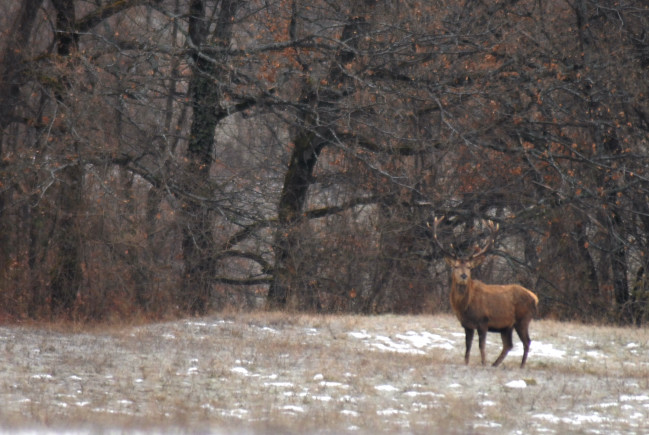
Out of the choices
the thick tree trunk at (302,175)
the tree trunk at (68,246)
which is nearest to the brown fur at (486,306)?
the thick tree trunk at (302,175)

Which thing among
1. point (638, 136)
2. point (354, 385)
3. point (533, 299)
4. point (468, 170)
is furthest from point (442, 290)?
point (354, 385)

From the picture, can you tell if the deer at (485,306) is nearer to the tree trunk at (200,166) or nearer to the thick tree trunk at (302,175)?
the thick tree trunk at (302,175)

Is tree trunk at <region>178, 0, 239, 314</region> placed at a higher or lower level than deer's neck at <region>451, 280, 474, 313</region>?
higher

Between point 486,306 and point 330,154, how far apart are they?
39.9 ft

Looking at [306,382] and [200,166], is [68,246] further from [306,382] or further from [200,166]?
[306,382]

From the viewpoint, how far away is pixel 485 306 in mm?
13258

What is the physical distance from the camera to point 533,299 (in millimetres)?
13438

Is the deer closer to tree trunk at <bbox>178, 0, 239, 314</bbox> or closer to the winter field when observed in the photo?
the winter field

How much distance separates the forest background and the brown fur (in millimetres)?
4779

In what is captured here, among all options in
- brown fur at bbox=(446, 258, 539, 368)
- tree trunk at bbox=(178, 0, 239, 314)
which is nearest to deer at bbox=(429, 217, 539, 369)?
brown fur at bbox=(446, 258, 539, 368)

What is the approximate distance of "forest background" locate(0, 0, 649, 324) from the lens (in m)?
17.5

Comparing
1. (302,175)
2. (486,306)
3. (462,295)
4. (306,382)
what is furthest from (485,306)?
(302,175)

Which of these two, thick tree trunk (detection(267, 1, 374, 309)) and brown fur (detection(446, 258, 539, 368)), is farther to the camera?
thick tree trunk (detection(267, 1, 374, 309))

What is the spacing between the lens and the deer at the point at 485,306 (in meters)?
13.2
